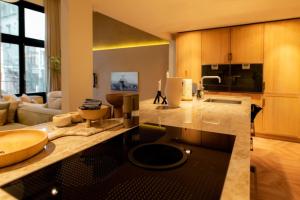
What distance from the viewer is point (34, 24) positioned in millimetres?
6633

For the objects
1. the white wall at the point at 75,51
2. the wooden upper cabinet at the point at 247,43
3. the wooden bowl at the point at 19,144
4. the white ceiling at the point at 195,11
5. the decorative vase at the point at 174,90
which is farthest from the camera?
the wooden upper cabinet at the point at 247,43

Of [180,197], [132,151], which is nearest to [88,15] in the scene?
[132,151]

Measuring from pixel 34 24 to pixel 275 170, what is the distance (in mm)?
7606

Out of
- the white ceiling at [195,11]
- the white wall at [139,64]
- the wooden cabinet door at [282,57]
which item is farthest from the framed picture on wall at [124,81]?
the wooden cabinet door at [282,57]

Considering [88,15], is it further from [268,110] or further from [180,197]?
[268,110]

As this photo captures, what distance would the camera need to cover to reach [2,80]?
5.83 metres

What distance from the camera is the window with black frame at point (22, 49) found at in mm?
5887

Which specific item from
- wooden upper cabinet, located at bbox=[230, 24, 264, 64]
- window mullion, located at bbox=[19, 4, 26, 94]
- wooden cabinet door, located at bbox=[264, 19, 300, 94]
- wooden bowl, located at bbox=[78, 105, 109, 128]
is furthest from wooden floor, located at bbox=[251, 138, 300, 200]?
window mullion, located at bbox=[19, 4, 26, 94]

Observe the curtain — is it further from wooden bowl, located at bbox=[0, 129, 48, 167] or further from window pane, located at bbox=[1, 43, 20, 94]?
wooden bowl, located at bbox=[0, 129, 48, 167]

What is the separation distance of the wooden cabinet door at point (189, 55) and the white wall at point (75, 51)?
8.61 ft

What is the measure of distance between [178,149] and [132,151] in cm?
22

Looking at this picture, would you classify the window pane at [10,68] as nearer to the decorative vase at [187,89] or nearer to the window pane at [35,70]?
the window pane at [35,70]

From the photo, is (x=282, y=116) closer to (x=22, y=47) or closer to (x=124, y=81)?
(x=124, y=81)

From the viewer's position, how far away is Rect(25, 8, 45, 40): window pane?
636 centimetres
